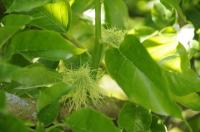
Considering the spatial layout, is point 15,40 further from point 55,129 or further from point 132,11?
point 132,11

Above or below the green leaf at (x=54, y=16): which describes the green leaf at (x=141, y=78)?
below

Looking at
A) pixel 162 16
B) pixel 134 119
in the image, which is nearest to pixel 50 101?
pixel 134 119

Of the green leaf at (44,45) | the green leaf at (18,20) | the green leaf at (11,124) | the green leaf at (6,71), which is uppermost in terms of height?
the green leaf at (18,20)

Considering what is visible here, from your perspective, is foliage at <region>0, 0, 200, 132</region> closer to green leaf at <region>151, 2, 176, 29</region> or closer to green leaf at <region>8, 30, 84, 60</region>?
green leaf at <region>8, 30, 84, 60</region>

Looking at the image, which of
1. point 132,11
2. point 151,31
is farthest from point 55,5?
point 132,11

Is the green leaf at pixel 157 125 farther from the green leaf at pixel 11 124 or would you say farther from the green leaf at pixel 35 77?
the green leaf at pixel 11 124

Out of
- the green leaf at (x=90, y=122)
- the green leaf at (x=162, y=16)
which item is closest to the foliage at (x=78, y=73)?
the green leaf at (x=90, y=122)

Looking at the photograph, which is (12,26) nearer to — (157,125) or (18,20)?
(18,20)
